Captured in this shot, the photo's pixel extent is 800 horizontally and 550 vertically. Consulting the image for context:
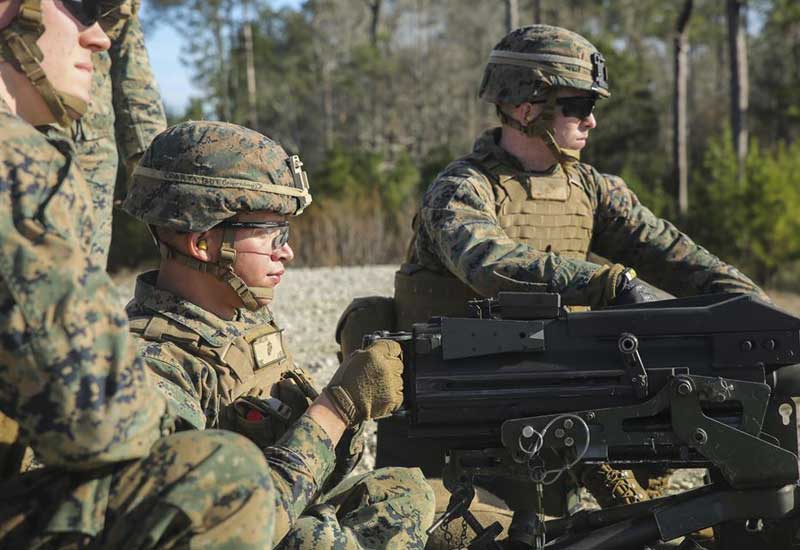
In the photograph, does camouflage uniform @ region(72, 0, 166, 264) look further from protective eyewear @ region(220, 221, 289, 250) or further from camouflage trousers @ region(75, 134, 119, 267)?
protective eyewear @ region(220, 221, 289, 250)

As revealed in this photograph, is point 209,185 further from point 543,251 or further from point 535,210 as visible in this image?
point 535,210

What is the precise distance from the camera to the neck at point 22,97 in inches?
89.4

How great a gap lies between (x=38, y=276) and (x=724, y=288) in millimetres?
3199

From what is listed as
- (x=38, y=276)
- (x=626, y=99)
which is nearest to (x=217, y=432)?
(x=38, y=276)

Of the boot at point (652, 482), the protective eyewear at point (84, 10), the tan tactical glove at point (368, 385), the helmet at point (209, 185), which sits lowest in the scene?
the boot at point (652, 482)

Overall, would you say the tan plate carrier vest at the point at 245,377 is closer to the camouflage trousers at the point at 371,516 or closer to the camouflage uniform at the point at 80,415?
the camouflage trousers at the point at 371,516

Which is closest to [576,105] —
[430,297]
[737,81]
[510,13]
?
[430,297]

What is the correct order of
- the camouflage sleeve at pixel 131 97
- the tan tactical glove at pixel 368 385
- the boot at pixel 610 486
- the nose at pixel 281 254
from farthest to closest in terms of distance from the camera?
the camouflage sleeve at pixel 131 97 < the boot at pixel 610 486 < the nose at pixel 281 254 < the tan tactical glove at pixel 368 385

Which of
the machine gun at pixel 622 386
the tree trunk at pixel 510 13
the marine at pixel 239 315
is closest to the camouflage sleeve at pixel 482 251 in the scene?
the machine gun at pixel 622 386

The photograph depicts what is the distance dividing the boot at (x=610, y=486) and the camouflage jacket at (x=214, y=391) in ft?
5.27

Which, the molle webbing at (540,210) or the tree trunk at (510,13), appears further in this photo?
the tree trunk at (510,13)

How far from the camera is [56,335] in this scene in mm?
1914

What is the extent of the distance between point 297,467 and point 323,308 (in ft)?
29.0

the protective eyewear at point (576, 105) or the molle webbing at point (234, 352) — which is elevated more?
the protective eyewear at point (576, 105)
